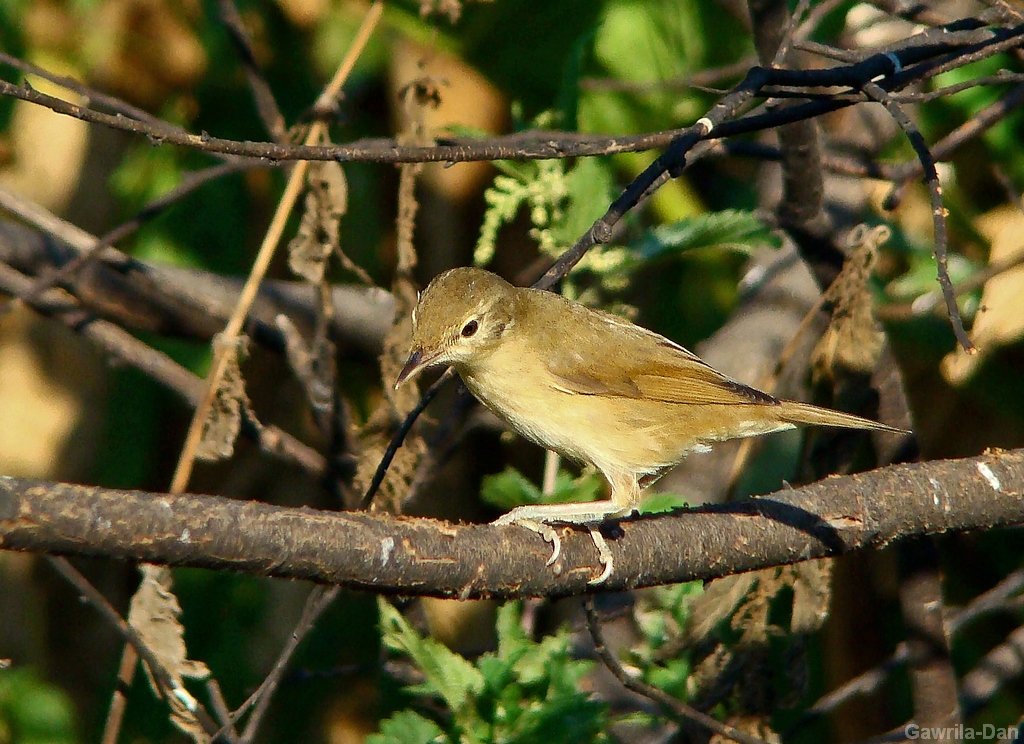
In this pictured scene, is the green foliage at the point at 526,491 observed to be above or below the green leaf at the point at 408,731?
above

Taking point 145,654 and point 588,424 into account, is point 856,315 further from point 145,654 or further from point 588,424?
point 145,654

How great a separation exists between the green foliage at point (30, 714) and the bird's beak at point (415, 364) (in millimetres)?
1935

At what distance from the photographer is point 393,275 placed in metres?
5.19

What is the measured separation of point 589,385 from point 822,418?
70cm

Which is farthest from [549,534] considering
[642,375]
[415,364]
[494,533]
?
[642,375]

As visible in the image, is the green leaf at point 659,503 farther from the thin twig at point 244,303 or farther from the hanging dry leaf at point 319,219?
the thin twig at point 244,303

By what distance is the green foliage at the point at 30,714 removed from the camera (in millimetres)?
4203

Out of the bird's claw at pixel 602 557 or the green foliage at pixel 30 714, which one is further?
the green foliage at pixel 30 714

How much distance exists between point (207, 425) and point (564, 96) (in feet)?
5.10

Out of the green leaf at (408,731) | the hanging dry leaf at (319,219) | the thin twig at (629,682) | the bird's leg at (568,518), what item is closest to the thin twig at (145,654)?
the green leaf at (408,731)

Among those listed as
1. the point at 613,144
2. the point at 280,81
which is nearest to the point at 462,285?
the point at 613,144

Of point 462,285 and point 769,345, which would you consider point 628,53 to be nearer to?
point 769,345

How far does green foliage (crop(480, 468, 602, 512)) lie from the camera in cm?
357

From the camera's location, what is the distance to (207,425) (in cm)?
363
